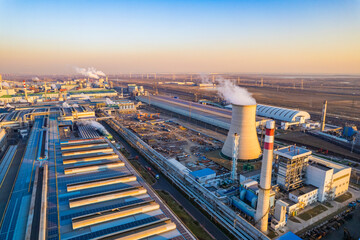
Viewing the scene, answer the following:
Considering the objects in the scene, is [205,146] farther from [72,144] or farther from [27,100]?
[27,100]

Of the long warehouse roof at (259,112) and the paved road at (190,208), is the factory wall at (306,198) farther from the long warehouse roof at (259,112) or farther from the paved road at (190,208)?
the long warehouse roof at (259,112)

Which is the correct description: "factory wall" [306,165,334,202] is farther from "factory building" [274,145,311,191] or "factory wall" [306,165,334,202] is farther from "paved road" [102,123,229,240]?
"paved road" [102,123,229,240]

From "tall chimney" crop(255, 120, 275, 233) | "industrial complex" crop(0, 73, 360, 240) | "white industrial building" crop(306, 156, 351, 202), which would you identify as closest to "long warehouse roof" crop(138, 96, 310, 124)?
"industrial complex" crop(0, 73, 360, 240)

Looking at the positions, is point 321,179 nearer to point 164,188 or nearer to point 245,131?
point 245,131

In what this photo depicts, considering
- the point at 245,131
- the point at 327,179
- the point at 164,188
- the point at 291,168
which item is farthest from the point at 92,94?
the point at 327,179

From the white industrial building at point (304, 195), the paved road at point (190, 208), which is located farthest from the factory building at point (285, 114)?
the paved road at point (190, 208)

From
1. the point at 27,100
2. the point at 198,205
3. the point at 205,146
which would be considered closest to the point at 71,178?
the point at 198,205
